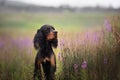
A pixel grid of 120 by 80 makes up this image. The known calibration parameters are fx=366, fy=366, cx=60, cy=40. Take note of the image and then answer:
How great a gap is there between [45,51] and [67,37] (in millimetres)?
259

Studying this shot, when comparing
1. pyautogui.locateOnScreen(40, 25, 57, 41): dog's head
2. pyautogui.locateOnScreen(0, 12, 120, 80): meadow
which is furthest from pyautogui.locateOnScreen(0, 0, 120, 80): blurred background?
pyautogui.locateOnScreen(40, 25, 57, 41): dog's head

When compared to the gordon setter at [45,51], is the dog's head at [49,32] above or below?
above

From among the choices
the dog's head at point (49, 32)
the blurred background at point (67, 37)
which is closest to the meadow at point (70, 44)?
the blurred background at point (67, 37)

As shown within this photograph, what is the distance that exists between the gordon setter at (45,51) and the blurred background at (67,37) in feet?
0.18

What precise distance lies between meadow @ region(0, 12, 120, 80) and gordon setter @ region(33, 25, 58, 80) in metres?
0.05

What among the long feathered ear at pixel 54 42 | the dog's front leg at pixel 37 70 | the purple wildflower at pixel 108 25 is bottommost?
the dog's front leg at pixel 37 70

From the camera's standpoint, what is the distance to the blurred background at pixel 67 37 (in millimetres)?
3299

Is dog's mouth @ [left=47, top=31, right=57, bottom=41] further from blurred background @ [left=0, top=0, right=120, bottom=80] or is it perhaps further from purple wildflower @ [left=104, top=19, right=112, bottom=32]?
purple wildflower @ [left=104, top=19, right=112, bottom=32]

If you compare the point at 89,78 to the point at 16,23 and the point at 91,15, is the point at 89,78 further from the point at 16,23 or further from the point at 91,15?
the point at 16,23

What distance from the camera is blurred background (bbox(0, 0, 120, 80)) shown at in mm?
3299

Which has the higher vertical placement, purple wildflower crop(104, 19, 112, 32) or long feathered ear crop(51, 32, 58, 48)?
purple wildflower crop(104, 19, 112, 32)

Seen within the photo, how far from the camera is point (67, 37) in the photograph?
333 cm

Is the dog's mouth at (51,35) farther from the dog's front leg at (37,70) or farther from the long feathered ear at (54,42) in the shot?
the dog's front leg at (37,70)

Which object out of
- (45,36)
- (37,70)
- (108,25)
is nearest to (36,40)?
(45,36)
